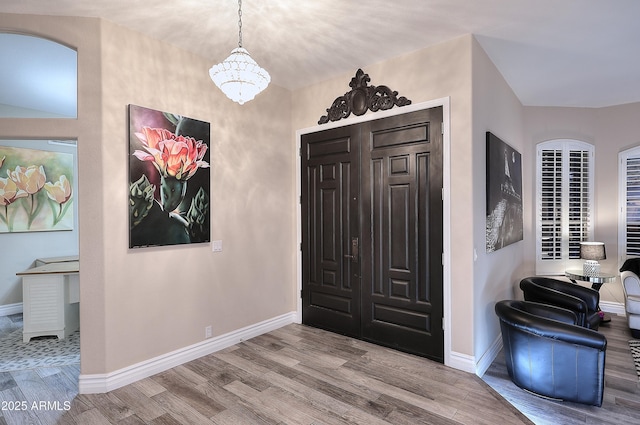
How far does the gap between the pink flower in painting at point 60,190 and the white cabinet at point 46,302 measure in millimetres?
1671

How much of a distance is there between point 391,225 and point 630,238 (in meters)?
4.14

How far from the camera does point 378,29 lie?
9.80 feet

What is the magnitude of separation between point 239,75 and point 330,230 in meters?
2.34

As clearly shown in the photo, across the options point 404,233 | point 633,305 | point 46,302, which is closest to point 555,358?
point 404,233

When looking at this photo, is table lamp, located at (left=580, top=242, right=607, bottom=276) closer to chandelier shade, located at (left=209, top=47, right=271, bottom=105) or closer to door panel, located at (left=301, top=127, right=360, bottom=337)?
door panel, located at (left=301, top=127, right=360, bottom=337)

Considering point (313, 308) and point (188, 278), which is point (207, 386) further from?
point (313, 308)

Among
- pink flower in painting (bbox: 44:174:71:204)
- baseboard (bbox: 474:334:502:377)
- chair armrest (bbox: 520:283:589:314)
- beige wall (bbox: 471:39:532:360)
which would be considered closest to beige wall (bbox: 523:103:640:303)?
beige wall (bbox: 471:39:532:360)

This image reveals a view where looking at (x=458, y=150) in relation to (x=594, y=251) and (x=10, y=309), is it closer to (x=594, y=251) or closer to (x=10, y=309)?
(x=594, y=251)

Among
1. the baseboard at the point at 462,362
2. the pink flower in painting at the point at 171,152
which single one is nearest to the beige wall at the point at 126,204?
the pink flower in painting at the point at 171,152

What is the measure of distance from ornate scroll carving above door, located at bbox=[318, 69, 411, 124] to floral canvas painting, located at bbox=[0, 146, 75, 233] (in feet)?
14.1

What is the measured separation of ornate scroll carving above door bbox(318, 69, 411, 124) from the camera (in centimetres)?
358

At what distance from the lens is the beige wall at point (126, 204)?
276 cm

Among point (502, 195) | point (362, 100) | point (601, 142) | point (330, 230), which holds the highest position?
point (362, 100)

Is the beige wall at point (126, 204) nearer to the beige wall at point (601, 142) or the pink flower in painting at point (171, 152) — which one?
the pink flower in painting at point (171, 152)
